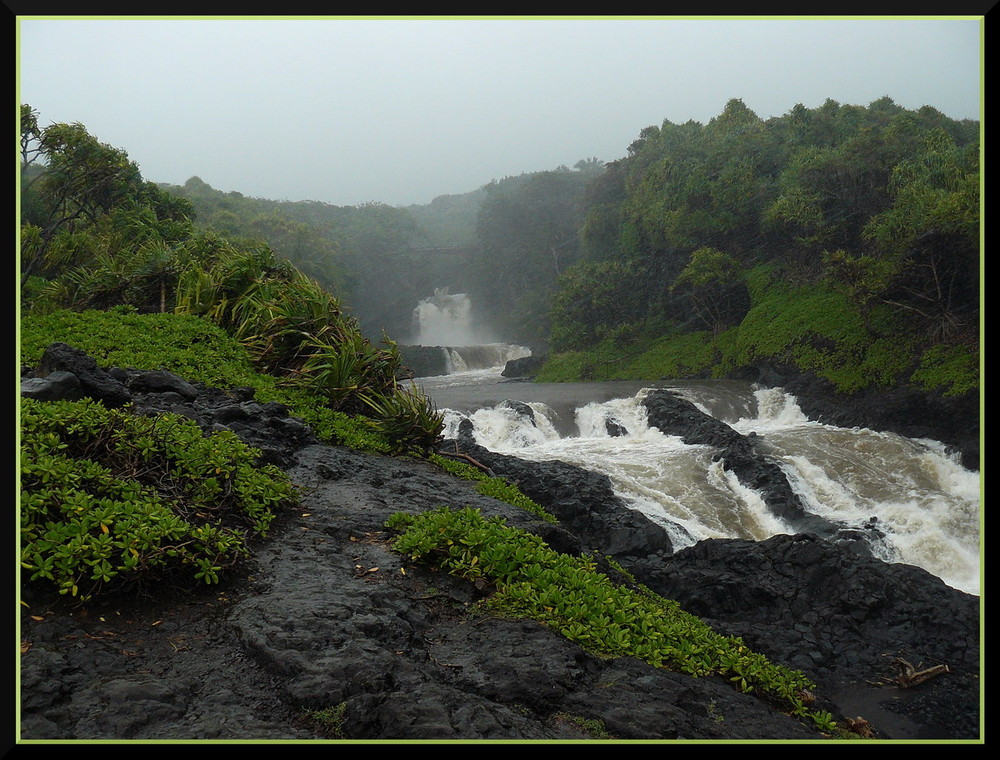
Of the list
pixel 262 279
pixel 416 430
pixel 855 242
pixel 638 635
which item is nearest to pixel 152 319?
pixel 262 279

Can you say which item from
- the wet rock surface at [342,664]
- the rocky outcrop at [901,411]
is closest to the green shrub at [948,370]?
the rocky outcrop at [901,411]

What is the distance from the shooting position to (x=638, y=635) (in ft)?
10.6

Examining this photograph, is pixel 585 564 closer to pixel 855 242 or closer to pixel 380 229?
pixel 855 242

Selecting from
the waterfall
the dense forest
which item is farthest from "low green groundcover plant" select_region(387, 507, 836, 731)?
the waterfall

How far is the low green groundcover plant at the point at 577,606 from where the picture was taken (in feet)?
10.2

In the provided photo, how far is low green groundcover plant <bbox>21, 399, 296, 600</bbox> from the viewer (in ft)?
8.80

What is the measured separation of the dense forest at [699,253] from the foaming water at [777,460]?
12.3 feet

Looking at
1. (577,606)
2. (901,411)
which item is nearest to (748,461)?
(901,411)

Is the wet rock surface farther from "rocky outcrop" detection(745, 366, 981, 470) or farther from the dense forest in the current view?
"rocky outcrop" detection(745, 366, 981, 470)

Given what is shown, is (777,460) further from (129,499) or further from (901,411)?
(129,499)

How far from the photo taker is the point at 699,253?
27.0 m

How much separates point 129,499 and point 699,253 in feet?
88.5

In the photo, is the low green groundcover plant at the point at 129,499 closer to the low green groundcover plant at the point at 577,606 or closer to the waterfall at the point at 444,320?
the low green groundcover plant at the point at 577,606

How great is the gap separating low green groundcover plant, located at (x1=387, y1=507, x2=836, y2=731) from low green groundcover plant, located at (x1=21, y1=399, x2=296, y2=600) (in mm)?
1065
